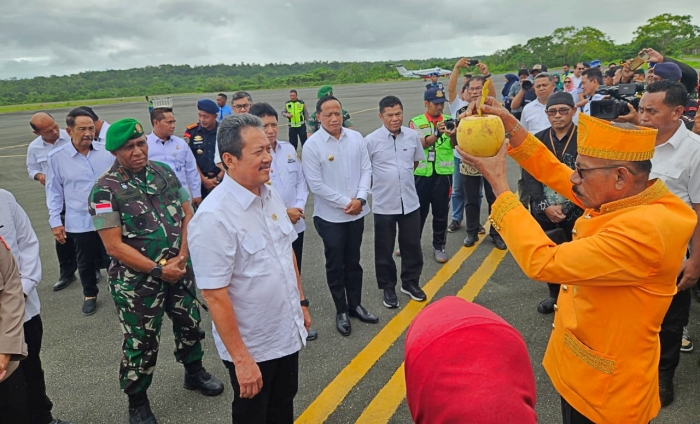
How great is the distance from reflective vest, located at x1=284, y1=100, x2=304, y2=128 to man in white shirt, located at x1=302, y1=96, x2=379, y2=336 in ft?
31.6

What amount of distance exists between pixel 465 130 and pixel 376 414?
217 cm

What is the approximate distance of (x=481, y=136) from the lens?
1922 mm

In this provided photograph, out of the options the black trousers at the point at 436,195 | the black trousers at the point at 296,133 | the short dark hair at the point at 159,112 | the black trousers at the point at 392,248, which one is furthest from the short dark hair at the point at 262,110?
the black trousers at the point at 296,133

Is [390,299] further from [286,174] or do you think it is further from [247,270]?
[247,270]

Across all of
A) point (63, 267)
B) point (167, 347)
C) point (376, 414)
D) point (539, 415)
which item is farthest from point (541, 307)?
point (63, 267)

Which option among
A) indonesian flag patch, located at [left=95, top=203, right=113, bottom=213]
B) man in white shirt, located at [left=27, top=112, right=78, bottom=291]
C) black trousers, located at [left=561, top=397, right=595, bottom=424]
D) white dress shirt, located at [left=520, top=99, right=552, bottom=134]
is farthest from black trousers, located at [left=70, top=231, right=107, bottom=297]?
white dress shirt, located at [left=520, top=99, right=552, bottom=134]

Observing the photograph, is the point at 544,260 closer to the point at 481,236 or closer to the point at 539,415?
the point at 539,415

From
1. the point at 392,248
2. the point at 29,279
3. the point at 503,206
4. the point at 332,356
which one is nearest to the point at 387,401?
the point at 332,356

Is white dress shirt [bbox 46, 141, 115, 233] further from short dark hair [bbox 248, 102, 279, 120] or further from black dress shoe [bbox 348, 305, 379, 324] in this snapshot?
black dress shoe [bbox 348, 305, 379, 324]

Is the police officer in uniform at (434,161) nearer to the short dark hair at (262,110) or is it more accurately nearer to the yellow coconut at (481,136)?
the short dark hair at (262,110)

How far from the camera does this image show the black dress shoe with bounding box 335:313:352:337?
4191 mm

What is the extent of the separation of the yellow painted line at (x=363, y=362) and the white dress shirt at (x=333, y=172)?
3.73ft

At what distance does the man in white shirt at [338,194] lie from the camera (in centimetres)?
430

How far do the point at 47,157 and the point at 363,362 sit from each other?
4.55 meters
